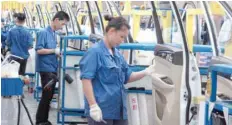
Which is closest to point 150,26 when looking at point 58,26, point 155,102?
point 58,26

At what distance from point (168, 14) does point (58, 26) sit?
62.6 inches

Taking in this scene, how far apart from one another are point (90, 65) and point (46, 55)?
271cm

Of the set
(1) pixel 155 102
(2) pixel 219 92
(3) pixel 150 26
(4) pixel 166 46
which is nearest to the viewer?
(2) pixel 219 92

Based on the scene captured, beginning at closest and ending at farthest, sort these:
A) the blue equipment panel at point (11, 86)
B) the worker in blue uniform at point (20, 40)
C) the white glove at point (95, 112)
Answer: the white glove at point (95, 112), the blue equipment panel at point (11, 86), the worker in blue uniform at point (20, 40)

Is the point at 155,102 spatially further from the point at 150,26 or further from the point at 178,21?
the point at 150,26

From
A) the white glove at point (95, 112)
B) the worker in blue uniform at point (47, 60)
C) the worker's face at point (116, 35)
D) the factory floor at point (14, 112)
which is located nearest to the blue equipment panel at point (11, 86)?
the white glove at point (95, 112)

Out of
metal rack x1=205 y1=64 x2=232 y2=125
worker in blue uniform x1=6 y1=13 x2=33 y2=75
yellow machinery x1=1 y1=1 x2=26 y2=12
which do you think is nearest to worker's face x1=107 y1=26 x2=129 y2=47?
metal rack x1=205 y1=64 x2=232 y2=125

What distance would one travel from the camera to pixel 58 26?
6516mm

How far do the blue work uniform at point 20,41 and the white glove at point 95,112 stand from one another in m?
4.87

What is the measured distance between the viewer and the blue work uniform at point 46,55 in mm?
6383

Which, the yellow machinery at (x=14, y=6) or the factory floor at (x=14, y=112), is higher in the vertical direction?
the yellow machinery at (x=14, y=6)

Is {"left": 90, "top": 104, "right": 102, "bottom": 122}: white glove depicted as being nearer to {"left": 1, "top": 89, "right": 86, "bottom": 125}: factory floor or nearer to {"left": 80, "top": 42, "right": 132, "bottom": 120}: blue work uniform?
{"left": 80, "top": 42, "right": 132, "bottom": 120}: blue work uniform

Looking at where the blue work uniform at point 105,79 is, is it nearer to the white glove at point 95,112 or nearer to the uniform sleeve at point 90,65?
the uniform sleeve at point 90,65

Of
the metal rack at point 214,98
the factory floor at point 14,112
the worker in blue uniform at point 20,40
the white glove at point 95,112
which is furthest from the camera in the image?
the worker in blue uniform at point 20,40
